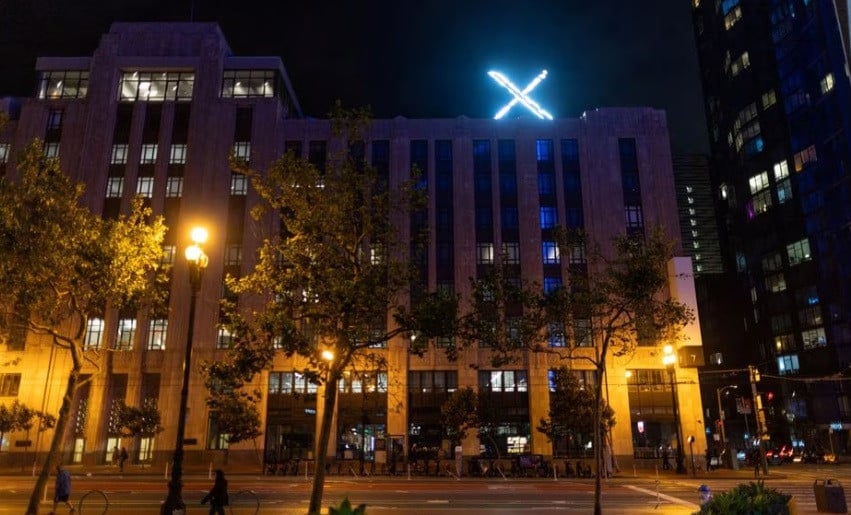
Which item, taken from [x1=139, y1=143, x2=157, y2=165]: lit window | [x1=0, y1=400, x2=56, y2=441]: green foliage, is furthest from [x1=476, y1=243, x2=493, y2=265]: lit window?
[x1=0, y1=400, x2=56, y2=441]: green foliage

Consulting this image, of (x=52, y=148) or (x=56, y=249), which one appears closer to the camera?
(x=56, y=249)

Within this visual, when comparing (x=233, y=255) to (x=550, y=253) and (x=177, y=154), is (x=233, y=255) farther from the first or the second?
(x=550, y=253)

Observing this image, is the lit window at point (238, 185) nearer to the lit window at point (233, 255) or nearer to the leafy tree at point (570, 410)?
the lit window at point (233, 255)

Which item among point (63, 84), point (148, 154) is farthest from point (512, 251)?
point (63, 84)

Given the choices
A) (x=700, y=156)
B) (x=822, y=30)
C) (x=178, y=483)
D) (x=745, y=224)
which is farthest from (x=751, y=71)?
(x=178, y=483)

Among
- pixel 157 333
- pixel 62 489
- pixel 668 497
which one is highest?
pixel 157 333

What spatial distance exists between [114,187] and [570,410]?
49888 mm

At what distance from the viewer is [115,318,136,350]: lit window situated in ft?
188

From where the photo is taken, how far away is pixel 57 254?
2030cm

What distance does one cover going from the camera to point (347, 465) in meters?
49.9

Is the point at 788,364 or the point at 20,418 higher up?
the point at 788,364

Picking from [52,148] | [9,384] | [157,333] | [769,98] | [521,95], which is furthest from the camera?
[769,98]

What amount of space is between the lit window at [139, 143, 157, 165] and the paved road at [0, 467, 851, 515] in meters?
35.1

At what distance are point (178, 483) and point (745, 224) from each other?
352 ft
